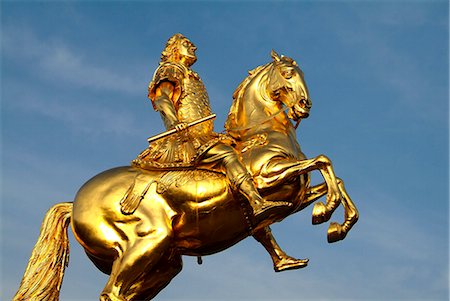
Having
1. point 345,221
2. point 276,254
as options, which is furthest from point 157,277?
point 345,221

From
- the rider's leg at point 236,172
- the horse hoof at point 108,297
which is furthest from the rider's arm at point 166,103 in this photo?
the horse hoof at point 108,297

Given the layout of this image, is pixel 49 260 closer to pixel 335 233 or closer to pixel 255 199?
pixel 255 199

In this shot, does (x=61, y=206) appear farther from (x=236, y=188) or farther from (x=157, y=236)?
(x=236, y=188)

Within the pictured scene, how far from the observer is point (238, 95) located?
916 centimetres

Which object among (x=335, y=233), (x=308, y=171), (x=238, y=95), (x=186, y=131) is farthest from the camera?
(x=238, y=95)

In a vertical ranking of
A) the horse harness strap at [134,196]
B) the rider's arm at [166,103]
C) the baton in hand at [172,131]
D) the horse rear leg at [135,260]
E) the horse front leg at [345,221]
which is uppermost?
the rider's arm at [166,103]

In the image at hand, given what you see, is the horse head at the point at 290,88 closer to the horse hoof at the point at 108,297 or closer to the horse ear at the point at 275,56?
the horse ear at the point at 275,56

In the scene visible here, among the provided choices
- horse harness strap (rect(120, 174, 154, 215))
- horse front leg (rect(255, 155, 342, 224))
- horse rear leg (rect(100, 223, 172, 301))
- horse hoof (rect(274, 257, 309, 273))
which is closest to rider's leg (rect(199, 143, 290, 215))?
horse front leg (rect(255, 155, 342, 224))

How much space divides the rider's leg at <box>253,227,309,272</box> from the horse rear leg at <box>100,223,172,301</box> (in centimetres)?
114

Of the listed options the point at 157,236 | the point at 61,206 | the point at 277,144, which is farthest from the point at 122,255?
the point at 277,144

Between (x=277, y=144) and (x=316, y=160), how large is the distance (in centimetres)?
49

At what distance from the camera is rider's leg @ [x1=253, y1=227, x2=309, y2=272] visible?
884 cm

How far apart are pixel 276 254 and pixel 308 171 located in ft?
3.98

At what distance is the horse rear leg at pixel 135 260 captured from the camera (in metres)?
8.04
